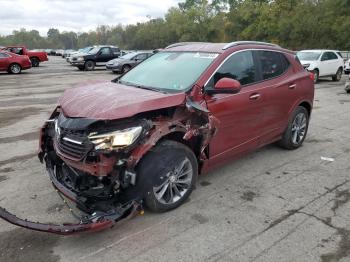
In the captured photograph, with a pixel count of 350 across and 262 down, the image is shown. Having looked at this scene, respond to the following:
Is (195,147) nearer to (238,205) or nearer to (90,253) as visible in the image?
(238,205)

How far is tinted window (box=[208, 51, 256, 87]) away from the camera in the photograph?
4.46 meters

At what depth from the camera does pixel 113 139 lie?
3.35 meters

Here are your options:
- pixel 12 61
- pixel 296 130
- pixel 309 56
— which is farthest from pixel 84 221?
pixel 12 61

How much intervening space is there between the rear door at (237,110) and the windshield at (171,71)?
0.25m

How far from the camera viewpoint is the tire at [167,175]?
11.6 ft

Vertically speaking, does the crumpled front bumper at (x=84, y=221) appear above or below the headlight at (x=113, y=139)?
below

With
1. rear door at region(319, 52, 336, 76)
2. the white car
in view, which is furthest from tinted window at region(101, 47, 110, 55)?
rear door at region(319, 52, 336, 76)

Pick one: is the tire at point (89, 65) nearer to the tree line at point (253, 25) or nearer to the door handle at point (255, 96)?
the door handle at point (255, 96)

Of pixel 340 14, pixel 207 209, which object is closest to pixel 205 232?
pixel 207 209

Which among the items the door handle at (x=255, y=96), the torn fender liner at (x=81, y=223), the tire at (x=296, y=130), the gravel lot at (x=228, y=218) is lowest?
the gravel lot at (x=228, y=218)

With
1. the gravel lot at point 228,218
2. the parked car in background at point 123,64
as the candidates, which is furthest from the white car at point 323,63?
the gravel lot at point 228,218

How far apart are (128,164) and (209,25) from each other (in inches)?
3127

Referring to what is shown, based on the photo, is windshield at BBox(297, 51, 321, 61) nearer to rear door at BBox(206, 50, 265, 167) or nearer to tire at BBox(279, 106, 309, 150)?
tire at BBox(279, 106, 309, 150)

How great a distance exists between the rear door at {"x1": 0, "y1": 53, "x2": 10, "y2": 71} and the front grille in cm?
2113
